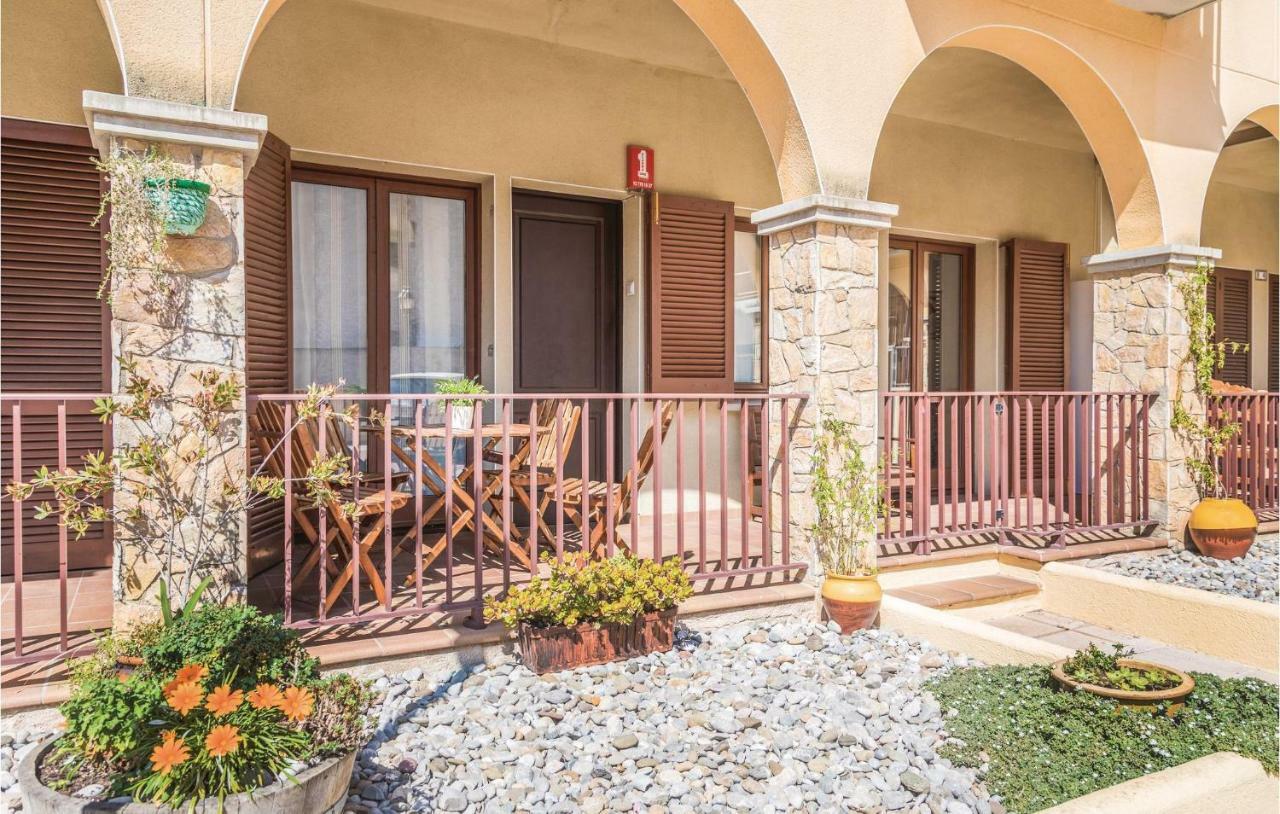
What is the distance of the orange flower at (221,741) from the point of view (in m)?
1.83

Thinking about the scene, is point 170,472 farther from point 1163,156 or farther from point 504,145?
point 1163,156

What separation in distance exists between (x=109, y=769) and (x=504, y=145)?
13.1 feet

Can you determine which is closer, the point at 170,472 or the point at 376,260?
the point at 170,472

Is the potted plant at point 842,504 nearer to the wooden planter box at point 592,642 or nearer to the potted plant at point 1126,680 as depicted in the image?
the wooden planter box at point 592,642

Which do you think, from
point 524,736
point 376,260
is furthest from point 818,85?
point 524,736

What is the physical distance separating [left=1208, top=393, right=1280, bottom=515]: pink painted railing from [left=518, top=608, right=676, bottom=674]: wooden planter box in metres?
4.62

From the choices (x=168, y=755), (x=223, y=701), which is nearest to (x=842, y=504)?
(x=223, y=701)

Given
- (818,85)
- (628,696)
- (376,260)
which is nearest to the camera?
(628,696)

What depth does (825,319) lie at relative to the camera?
405cm

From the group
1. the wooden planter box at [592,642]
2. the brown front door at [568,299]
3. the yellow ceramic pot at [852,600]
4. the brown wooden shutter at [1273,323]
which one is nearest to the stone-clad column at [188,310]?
the wooden planter box at [592,642]

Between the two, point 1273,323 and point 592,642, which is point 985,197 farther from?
point 592,642

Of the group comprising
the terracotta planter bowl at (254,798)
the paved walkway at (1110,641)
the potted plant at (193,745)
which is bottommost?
the paved walkway at (1110,641)

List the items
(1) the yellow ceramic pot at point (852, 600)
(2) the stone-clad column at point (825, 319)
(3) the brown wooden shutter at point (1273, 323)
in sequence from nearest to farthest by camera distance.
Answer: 1. (1) the yellow ceramic pot at point (852, 600)
2. (2) the stone-clad column at point (825, 319)
3. (3) the brown wooden shutter at point (1273, 323)

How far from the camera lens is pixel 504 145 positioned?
5.10 metres
